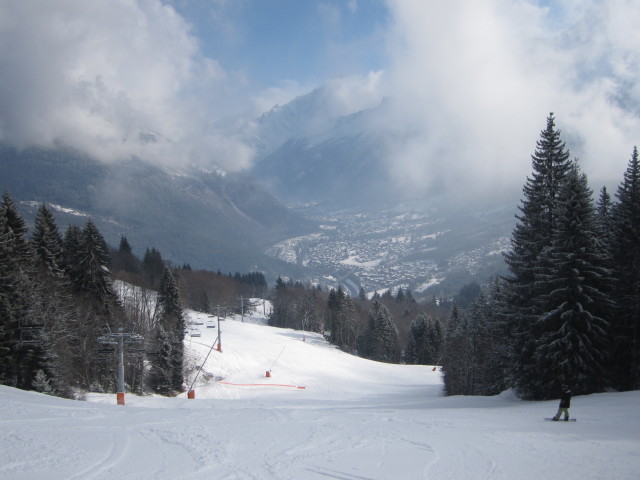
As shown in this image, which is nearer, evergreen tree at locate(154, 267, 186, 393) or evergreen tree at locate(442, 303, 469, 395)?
evergreen tree at locate(154, 267, 186, 393)

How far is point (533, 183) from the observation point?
1208 inches

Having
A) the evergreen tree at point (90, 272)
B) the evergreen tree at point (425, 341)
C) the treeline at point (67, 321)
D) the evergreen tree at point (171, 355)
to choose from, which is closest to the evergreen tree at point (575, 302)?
the treeline at point (67, 321)

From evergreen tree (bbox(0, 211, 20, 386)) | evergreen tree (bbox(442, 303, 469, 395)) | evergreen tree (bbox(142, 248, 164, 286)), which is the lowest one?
evergreen tree (bbox(442, 303, 469, 395))

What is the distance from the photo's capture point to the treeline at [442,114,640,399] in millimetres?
25031

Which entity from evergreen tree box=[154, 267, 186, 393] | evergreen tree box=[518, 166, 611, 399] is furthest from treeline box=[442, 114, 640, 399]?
evergreen tree box=[154, 267, 186, 393]

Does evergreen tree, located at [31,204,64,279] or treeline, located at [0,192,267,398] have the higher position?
evergreen tree, located at [31,204,64,279]

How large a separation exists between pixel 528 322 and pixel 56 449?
2592 cm

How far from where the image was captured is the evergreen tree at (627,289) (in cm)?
2638

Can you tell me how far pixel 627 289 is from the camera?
89.0 feet

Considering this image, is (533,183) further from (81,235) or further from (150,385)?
(81,235)

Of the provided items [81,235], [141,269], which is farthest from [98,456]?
[141,269]

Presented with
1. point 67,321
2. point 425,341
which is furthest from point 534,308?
point 425,341

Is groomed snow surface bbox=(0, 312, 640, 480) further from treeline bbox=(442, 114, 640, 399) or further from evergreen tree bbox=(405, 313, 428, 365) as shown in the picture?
evergreen tree bbox=(405, 313, 428, 365)

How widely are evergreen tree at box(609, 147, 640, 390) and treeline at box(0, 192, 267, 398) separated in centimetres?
2943
